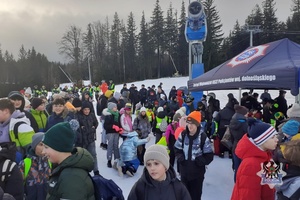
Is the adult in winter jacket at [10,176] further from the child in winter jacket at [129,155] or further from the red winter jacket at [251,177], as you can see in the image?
the child in winter jacket at [129,155]

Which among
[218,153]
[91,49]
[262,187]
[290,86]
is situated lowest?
[218,153]

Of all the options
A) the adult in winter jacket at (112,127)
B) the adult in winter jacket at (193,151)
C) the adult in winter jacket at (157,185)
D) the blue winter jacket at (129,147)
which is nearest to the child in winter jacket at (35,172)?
the adult in winter jacket at (157,185)

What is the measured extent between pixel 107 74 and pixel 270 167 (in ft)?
165

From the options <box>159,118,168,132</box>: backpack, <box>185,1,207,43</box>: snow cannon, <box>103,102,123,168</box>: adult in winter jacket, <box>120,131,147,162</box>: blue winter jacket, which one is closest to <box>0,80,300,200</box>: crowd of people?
<box>103,102,123,168</box>: adult in winter jacket

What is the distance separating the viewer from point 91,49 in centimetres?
5544

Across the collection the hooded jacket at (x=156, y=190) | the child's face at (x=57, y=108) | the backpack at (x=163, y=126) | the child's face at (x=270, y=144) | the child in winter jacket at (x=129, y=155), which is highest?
the child's face at (x=57, y=108)

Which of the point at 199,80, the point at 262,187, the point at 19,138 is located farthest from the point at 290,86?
the point at 19,138

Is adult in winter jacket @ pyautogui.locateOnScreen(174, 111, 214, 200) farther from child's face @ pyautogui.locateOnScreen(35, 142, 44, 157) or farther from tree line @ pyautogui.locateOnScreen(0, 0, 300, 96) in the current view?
tree line @ pyautogui.locateOnScreen(0, 0, 300, 96)

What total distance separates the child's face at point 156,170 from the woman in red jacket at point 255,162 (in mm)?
1046

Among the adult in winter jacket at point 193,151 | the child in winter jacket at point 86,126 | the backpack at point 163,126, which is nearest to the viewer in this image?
the adult in winter jacket at point 193,151

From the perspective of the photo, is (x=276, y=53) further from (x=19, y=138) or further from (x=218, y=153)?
(x=19, y=138)

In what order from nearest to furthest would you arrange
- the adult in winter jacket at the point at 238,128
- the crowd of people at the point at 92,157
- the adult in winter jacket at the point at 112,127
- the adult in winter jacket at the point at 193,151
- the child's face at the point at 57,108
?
the crowd of people at the point at 92,157, the adult in winter jacket at the point at 193,151, the adult in winter jacket at the point at 238,128, the child's face at the point at 57,108, the adult in winter jacket at the point at 112,127

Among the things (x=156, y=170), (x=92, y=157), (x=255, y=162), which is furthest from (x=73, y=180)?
(x=255, y=162)

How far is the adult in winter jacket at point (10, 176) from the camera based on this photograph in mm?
2467
